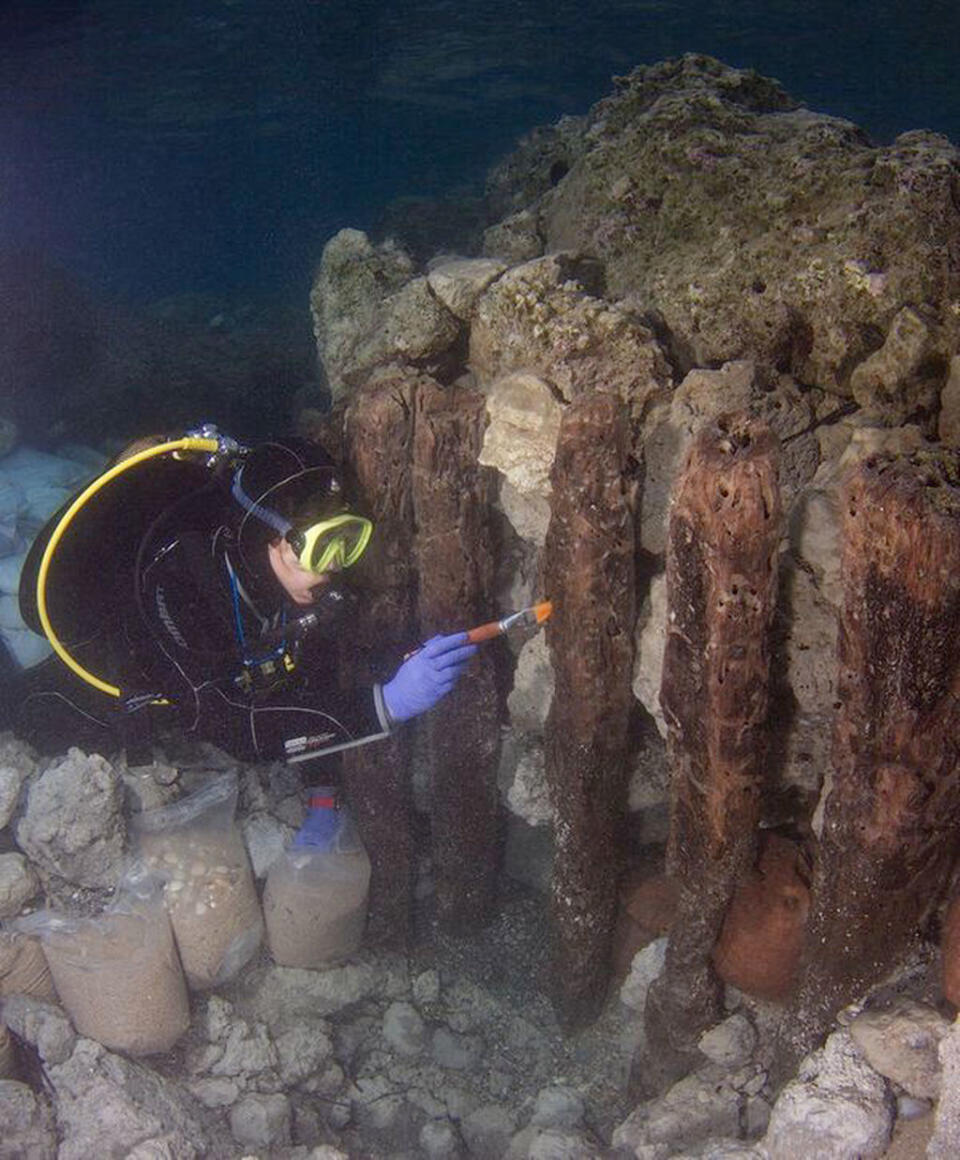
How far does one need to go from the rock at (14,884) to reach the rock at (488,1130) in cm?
295

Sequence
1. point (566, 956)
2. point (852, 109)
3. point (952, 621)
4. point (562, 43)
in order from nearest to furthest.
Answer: point (952, 621), point (566, 956), point (562, 43), point (852, 109)

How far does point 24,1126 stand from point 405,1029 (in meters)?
2.20

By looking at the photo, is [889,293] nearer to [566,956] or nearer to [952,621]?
[952,621]

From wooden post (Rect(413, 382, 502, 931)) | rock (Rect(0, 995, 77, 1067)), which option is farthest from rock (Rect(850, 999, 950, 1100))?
rock (Rect(0, 995, 77, 1067))

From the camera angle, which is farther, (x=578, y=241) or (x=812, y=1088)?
(x=578, y=241)

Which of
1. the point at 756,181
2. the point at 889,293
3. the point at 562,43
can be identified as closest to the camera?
the point at 889,293

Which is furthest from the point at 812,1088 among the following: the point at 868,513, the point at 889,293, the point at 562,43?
the point at 562,43

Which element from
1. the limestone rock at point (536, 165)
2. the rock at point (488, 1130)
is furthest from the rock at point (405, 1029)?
the limestone rock at point (536, 165)

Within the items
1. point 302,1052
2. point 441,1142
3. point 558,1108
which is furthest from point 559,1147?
point 302,1052

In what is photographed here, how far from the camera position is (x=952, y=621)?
7.97 ft

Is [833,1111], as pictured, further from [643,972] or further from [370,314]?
[370,314]

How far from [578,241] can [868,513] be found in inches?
120

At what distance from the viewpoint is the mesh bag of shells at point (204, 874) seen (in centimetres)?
462

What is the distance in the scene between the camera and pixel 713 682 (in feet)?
10.0
